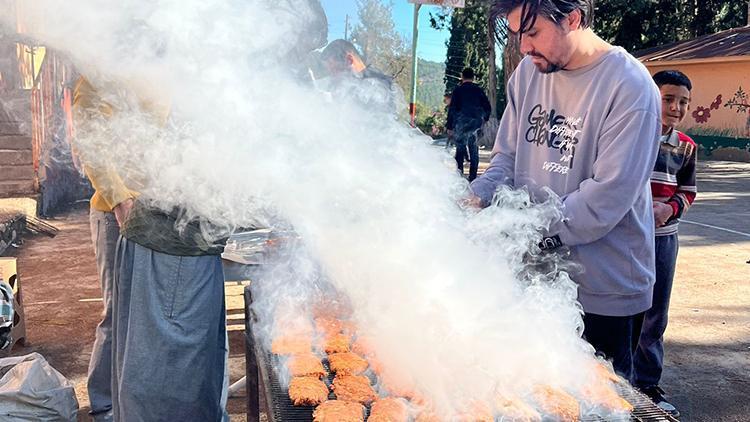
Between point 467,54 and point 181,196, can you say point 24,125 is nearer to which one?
point 181,196

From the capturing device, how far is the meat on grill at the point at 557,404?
1835 mm

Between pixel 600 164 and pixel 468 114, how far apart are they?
914 cm

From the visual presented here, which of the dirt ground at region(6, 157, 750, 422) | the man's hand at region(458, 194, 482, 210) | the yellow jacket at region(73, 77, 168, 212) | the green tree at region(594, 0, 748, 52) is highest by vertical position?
the green tree at region(594, 0, 748, 52)

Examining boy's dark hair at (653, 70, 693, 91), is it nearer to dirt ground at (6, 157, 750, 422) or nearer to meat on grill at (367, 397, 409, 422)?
dirt ground at (6, 157, 750, 422)

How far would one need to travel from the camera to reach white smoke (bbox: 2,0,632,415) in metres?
→ 2.02

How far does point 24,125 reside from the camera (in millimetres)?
8383

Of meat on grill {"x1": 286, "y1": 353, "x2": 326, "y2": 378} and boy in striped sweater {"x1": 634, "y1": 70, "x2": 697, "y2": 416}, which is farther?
boy in striped sweater {"x1": 634, "y1": 70, "x2": 697, "y2": 416}

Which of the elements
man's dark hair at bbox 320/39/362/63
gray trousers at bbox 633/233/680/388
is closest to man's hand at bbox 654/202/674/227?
gray trousers at bbox 633/233/680/388

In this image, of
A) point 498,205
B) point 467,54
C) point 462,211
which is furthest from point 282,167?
point 467,54

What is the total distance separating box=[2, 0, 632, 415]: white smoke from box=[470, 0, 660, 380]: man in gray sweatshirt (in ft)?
0.40

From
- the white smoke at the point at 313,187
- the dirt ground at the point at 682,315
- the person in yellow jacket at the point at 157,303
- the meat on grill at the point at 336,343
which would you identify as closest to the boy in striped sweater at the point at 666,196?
the dirt ground at the point at 682,315

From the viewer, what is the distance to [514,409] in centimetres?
186

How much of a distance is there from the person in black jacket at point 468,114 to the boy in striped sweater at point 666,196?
24.6 ft

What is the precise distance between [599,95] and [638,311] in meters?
0.80
